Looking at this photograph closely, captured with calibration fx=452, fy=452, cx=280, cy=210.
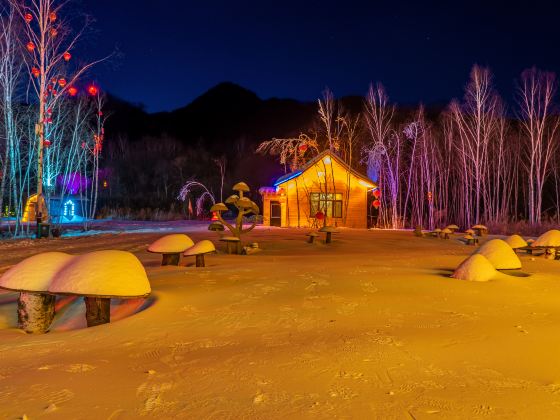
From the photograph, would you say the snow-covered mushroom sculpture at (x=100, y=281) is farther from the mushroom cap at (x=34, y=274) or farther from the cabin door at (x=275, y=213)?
A: the cabin door at (x=275, y=213)

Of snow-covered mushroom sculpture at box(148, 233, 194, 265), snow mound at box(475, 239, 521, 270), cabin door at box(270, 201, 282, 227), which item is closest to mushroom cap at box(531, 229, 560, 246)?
snow mound at box(475, 239, 521, 270)

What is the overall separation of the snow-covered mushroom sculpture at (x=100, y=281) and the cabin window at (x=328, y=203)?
25599 millimetres

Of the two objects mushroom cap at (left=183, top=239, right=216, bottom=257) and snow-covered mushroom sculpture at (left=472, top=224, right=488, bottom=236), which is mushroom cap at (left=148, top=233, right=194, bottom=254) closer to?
mushroom cap at (left=183, top=239, right=216, bottom=257)

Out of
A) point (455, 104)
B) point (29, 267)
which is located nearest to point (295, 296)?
point (29, 267)

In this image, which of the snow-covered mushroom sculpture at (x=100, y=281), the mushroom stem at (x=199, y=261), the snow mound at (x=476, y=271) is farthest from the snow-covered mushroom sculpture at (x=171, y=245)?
the snow mound at (x=476, y=271)

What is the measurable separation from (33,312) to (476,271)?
24.5ft

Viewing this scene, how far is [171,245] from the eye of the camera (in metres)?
10.4

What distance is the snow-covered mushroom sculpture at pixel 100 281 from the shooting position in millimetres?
5238

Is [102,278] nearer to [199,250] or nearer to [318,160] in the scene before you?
[199,250]

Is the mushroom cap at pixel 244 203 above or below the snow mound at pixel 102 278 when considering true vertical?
above

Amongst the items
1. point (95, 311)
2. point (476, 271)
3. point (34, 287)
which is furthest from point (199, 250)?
point (476, 271)

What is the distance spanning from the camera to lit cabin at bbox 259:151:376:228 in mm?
30656

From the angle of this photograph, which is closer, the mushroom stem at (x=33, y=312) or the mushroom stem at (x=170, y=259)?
the mushroom stem at (x=33, y=312)

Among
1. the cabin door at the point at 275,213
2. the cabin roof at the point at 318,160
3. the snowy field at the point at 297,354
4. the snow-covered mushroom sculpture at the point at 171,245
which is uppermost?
the cabin roof at the point at 318,160
